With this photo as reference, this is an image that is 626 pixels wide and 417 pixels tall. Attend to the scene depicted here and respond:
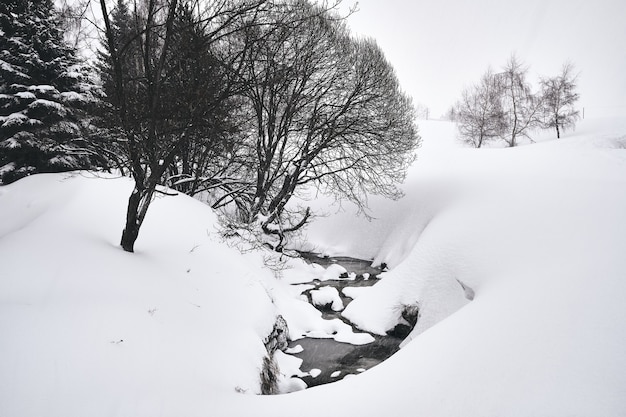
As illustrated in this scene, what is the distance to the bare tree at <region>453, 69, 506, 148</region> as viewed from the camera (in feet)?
88.4

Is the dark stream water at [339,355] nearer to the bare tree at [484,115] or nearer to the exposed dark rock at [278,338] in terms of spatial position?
the exposed dark rock at [278,338]

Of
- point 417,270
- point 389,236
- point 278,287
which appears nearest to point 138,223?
point 278,287

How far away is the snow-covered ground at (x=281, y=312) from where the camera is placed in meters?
2.69

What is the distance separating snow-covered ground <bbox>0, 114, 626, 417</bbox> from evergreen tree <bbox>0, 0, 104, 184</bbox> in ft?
10.4

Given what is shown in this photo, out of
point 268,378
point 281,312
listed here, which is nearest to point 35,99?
point 281,312

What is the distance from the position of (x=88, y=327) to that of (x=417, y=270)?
7.32 m

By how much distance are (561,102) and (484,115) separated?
5505 millimetres

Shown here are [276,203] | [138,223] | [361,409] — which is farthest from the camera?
[276,203]

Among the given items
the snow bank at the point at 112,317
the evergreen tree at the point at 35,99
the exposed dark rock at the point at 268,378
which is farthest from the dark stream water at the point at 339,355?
the evergreen tree at the point at 35,99

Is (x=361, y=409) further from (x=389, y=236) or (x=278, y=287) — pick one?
(x=389, y=236)

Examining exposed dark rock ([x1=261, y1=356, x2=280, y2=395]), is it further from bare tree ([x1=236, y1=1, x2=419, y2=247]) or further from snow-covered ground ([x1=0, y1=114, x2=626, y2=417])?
bare tree ([x1=236, y1=1, x2=419, y2=247])

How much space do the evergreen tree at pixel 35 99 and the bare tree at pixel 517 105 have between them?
96.9 ft

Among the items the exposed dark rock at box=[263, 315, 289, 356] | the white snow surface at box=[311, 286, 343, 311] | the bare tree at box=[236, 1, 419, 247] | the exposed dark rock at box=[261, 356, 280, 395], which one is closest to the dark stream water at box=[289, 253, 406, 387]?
the exposed dark rock at box=[263, 315, 289, 356]

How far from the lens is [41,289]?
11.3ft
